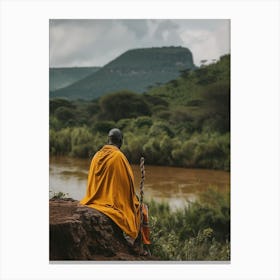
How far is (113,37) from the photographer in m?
7.67

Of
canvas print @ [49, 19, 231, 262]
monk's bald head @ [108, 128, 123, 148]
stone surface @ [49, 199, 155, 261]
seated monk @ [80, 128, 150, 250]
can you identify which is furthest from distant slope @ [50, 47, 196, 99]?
stone surface @ [49, 199, 155, 261]

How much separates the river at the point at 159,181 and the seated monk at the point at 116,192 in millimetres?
626

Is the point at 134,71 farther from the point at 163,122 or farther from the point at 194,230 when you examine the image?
the point at 194,230

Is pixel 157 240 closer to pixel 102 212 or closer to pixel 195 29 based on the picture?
pixel 102 212

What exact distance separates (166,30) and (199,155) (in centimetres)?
182

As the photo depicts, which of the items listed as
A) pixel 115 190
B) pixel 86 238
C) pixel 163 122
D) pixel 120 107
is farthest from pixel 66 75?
pixel 86 238

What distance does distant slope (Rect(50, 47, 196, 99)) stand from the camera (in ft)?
25.8

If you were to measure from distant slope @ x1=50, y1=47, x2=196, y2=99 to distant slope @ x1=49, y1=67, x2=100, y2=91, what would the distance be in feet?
0.22

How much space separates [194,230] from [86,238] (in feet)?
5.52

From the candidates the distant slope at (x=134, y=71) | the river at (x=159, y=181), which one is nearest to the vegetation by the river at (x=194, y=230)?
the river at (x=159, y=181)

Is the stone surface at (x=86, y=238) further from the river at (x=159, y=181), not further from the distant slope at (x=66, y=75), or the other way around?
the distant slope at (x=66, y=75)

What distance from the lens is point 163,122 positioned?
7.95m
